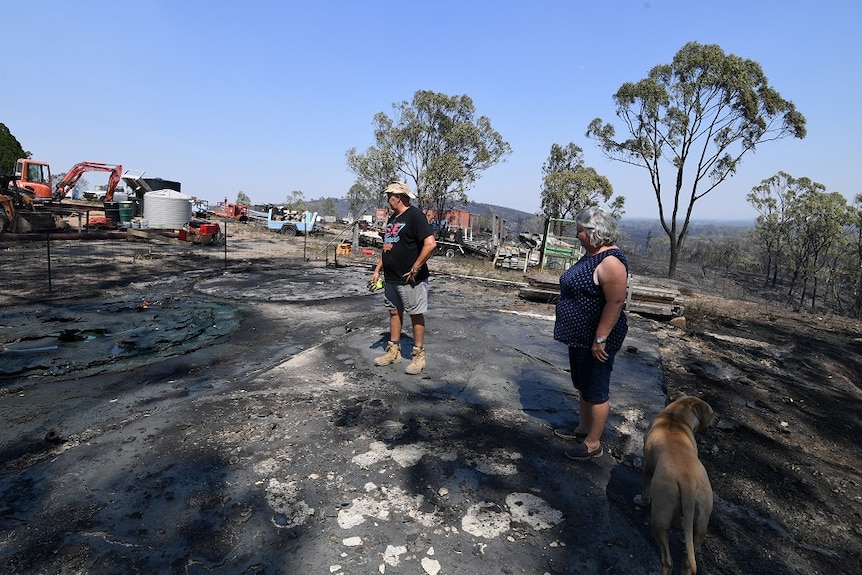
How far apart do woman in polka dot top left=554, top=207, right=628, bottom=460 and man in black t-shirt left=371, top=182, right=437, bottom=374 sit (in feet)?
5.30

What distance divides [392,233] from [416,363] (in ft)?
4.24

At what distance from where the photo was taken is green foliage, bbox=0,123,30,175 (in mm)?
40219

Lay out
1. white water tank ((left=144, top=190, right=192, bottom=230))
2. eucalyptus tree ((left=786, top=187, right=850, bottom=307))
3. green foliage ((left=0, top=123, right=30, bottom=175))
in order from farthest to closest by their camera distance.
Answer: green foliage ((left=0, top=123, right=30, bottom=175)) < eucalyptus tree ((left=786, top=187, right=850, bottom=307)) < white water tank ((left=144, top=190, right=192, bottom=230))

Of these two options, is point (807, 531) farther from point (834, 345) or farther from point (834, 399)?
point (834, 345)

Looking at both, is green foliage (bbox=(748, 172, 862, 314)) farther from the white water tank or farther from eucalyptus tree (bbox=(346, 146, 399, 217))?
the white water tank

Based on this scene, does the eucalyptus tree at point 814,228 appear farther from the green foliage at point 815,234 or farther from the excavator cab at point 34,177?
the excavator cab at point 34,177

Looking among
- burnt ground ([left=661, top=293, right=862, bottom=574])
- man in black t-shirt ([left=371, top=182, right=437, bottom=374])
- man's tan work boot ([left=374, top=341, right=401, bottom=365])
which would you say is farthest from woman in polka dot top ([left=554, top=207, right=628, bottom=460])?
man's tan work boot ([left=374, top=341, right=401, bottom=365])

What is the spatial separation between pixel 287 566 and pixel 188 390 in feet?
7.88

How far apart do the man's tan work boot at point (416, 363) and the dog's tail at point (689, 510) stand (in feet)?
8.75

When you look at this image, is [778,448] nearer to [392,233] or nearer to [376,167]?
[392,233]

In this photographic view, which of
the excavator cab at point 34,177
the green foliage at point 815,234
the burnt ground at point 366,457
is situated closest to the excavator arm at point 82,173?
the excavator cab at point 34,177

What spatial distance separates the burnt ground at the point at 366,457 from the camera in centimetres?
207

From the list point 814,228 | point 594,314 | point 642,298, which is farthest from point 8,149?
point 814,228

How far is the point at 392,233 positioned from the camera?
4348 millimetres
